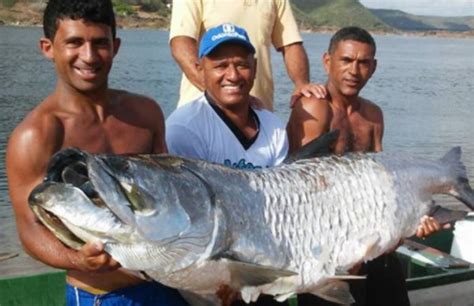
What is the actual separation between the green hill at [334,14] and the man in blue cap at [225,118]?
515 ft

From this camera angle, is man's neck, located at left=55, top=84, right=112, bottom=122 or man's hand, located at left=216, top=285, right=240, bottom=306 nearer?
man's hand, located at left=216, top=285, right=240, bottom=306

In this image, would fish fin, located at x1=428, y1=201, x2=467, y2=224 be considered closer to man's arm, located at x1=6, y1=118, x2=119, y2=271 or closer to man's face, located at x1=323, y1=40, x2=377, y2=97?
man's face, located at x1=323, y1=40, x2=377, y2=97

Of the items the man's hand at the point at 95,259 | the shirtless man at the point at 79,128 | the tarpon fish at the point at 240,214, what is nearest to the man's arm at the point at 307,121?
the tarpon fish at the point at 240,214

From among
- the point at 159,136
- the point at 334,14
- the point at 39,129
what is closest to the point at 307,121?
the point at 159,136

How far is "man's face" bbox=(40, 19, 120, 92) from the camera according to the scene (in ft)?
11.3

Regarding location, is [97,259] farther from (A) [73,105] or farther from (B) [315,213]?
(B) [315,213]

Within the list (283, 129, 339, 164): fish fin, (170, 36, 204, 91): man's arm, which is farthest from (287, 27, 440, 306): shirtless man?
(170, 36, 204, 91): man's arm

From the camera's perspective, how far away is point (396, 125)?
26453 millimetres

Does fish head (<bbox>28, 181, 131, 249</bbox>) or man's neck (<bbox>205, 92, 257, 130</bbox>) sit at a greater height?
man's neck (<bbox>205, 92, 257, 130</bbox>)

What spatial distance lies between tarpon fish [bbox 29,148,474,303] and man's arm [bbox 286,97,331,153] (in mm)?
596

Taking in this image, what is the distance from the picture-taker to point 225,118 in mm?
4113

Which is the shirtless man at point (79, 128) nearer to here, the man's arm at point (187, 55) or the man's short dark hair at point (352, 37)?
the man's arm at point (187, 55)

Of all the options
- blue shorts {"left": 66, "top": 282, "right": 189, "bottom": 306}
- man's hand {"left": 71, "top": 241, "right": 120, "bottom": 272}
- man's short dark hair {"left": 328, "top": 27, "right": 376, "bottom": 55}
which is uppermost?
man's short dark hair {"left": 328, "top": 27, "right": 376, "bottom": 55}

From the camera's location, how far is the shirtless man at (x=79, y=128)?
128 inches
